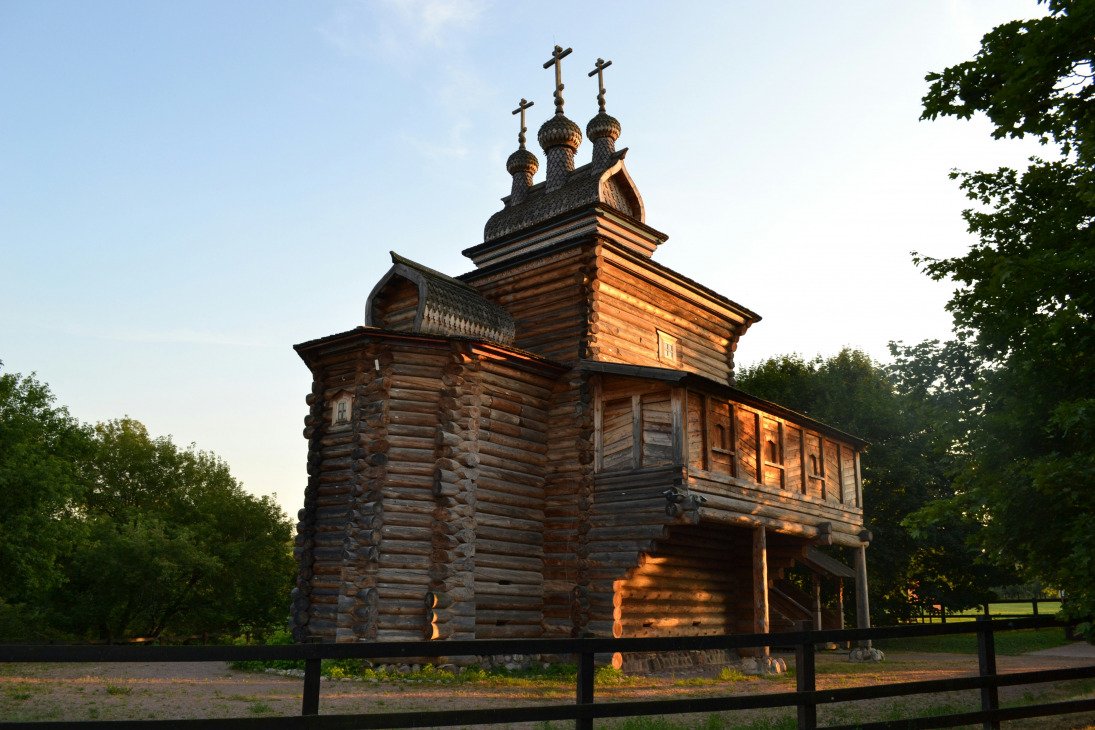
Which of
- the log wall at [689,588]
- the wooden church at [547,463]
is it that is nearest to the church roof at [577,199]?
the wooden church at [547,463]

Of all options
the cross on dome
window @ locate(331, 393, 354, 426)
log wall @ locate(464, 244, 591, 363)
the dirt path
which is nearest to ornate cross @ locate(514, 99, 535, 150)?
the cross on dome

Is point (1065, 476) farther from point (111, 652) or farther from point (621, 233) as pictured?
point (621, 233)

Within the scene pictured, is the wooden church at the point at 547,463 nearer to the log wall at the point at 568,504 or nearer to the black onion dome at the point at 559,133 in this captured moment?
the log wall at the point at 568,504

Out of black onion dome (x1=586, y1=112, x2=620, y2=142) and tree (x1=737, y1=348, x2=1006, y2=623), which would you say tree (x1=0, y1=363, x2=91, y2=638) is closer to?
black onion dome (x1=586, y1=112, x2=620, y2=142)

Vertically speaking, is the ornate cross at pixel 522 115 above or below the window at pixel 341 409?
above

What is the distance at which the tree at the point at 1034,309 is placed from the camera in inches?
360

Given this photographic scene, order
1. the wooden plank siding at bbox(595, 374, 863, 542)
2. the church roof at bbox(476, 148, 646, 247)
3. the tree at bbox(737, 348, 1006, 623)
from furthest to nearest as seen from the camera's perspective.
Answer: the tree at bbox(737, 348, 1006, 623) → the church roof at bbox(476, 148, 646, 247) → the wooden plank siding at bbox(595, 374, 863, 542)

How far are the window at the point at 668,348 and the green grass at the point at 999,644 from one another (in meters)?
14.5

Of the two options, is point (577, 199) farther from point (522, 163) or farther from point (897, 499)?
point (897, 499)

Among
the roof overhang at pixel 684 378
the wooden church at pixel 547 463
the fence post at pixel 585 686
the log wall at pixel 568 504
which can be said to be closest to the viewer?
the fence post at pixel 585 686

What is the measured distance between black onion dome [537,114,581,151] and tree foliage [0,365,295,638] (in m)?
26.5

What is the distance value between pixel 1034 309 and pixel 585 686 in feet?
26.5

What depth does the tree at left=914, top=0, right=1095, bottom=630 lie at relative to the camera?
9.14 meters

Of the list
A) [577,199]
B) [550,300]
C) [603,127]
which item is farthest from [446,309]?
[603,127]
